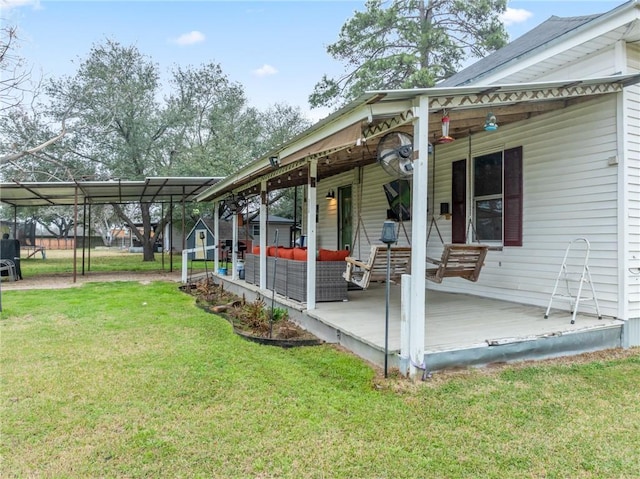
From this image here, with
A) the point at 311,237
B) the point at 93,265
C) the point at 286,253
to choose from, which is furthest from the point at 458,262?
the point at 93,265

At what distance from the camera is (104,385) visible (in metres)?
3.22

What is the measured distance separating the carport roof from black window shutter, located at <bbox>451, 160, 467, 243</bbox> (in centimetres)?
615

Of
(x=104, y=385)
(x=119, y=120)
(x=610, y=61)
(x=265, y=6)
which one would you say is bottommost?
(x=104, y=385)

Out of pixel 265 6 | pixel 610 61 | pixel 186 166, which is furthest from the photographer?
pixel 186 166

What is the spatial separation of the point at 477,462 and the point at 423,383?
0.99 meters

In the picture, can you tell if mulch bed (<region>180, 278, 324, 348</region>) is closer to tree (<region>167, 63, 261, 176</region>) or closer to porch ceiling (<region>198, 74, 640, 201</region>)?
porch ceiling (<region>198, 74, 640, 201</region>)

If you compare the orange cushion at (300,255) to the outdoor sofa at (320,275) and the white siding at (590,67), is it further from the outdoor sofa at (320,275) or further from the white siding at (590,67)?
the white siding at (590,67)

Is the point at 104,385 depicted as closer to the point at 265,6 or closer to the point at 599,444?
the point at 599,444

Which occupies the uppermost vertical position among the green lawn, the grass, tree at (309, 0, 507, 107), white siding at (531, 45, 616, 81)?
tree at (309, 0, 507, 107)

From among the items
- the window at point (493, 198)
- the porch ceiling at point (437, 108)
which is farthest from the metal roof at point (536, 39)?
the window at point (493, 198)

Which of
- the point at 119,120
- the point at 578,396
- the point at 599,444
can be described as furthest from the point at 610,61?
the point at 119,120

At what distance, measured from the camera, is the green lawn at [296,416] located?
2.12 metres

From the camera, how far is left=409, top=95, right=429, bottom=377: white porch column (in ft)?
10.3

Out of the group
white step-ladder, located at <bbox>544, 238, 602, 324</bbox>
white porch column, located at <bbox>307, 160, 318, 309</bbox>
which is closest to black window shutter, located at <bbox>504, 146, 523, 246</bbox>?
white step-ladder, located at <bbox>544, 238, 602, 324</bbox>
